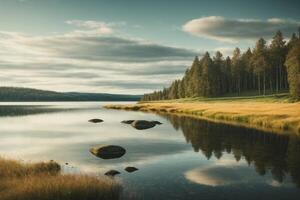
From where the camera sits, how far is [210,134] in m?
47.1

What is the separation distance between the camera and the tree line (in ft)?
383

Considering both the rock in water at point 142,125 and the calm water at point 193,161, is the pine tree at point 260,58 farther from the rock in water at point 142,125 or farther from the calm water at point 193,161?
the calm water at point 193,161

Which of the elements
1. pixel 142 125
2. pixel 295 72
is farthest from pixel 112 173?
pixel 295 72

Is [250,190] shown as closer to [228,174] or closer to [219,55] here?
[228,174]

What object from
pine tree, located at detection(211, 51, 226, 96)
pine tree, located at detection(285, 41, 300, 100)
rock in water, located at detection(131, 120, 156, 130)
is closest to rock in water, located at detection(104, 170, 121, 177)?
rock in water, located at detection(131, 120, 156, 130)

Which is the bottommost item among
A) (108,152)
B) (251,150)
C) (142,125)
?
(142,125)

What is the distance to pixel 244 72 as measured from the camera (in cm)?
14088

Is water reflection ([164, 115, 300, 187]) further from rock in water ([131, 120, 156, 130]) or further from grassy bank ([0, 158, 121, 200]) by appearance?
rock in water ([131, 120, 156, 130])

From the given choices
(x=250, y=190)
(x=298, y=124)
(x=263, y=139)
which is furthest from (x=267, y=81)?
(x=250, y=190)

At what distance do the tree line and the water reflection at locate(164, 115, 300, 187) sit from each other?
6686 cm

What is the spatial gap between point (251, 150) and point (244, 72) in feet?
367

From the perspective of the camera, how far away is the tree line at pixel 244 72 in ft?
383

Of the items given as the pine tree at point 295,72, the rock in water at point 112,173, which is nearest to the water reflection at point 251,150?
the rock in water at point 112,173

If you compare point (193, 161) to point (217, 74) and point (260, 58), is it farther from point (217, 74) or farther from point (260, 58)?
point (217, 74)
